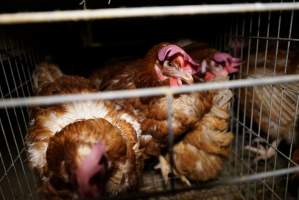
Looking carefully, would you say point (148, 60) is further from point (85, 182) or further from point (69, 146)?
point (85, 182)

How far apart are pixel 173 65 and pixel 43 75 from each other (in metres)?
0.88

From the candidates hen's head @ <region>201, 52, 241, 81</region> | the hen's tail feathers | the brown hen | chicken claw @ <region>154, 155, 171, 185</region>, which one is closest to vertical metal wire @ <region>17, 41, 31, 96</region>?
the hen's tail feathers

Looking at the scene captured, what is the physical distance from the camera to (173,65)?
1.48m

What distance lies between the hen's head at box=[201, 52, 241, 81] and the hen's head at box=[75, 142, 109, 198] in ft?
3.64

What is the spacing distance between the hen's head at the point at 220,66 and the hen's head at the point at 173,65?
0.32 m

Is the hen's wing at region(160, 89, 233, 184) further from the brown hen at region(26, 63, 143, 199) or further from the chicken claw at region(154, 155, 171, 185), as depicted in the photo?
the brown hen at region(26, 63, 143, 199)

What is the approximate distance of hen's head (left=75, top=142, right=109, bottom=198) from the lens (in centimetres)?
86

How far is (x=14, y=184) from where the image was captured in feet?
4.95

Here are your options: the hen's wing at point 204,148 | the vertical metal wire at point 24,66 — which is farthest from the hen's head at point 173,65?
the vertical metal wire at point 24,66

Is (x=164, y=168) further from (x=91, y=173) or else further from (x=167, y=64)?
(x=91, y=173)

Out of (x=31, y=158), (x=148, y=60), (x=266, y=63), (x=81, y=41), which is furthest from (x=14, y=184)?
(x=266, y=63)

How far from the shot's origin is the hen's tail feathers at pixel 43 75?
1704 mm

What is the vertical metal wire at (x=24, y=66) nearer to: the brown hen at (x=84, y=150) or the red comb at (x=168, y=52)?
the brown hen at (x=84, y=150)

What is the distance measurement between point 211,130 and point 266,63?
1.75 ft
